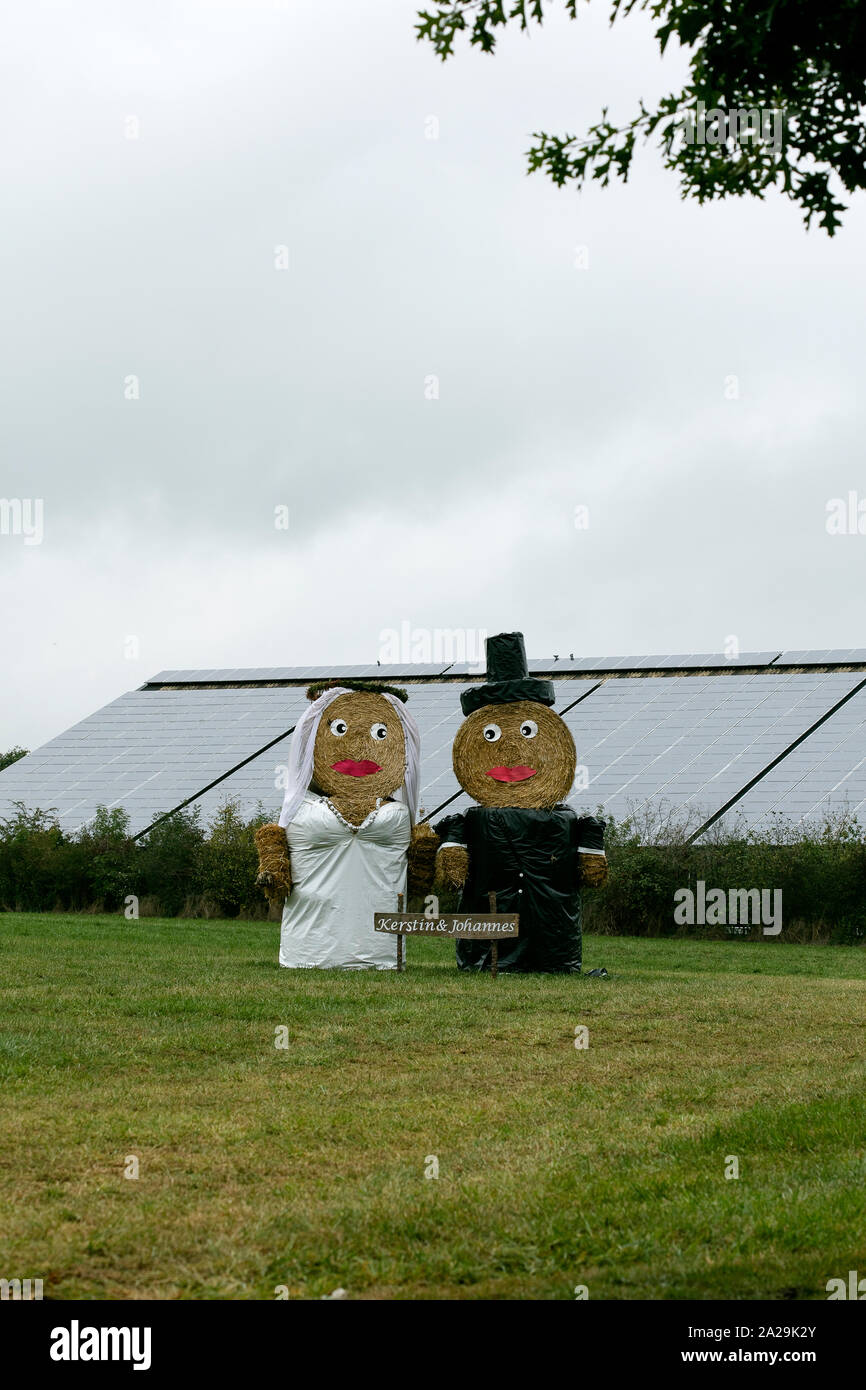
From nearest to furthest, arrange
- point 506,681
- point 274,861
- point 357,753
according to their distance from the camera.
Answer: point 274,861, point 357,753, point 506,681

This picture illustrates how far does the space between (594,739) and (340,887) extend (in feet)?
54.1

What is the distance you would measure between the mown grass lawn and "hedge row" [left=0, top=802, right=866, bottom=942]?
1168 cm

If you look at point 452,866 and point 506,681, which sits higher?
point 506,681

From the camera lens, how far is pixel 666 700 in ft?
106

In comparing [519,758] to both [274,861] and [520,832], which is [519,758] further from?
[274,861]

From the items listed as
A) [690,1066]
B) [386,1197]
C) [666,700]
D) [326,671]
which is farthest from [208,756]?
[386,1197]

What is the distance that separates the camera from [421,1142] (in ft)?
21.4

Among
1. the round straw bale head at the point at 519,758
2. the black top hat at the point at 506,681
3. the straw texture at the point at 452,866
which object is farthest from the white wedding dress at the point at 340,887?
the black top hat at the point at 506,681

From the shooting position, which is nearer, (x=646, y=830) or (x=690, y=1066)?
(x=690, y=1066)

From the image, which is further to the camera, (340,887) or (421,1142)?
(340,887)

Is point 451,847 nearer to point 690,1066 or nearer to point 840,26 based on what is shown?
point 690,1066

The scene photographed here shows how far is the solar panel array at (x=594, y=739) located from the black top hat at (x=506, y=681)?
1091cm

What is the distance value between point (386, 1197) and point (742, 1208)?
Result: 1.32m

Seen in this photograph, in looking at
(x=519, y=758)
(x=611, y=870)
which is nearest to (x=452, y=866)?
(x=519, y=758)
